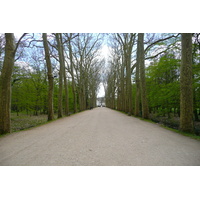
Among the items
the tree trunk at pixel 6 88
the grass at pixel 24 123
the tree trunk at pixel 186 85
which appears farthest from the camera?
the grass at pixel 24 123

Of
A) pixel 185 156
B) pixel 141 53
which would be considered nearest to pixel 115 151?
pixel 185 156

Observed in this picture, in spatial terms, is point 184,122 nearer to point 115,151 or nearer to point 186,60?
point 186,60

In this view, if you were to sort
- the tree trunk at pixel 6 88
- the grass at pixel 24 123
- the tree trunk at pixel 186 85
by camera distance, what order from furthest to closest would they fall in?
the grass at pixel 24 123, the tree trunk at pixel 6 88, the tree trunk at pixel 186 85

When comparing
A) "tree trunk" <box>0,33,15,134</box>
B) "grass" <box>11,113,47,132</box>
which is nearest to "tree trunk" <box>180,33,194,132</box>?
"tree trunk" <box>0,33,15,134</box>

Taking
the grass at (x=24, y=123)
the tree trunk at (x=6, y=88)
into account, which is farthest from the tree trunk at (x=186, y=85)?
the grass at (x=24, y=123)

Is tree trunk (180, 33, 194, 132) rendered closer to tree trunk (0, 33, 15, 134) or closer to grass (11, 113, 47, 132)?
tree trunk (0, 33, 15, 134)

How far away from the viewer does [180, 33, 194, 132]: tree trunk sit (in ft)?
15.8

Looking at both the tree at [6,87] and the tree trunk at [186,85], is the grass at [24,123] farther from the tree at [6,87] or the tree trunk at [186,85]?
the tree trunk at [186,85]

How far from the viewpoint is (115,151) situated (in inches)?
114

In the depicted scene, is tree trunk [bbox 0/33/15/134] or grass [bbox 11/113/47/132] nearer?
tree trunk [bbox 0/33/15/134]

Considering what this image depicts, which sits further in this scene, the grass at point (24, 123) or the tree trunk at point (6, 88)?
the grass at point (24, 123)

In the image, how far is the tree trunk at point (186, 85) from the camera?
482 centimetres

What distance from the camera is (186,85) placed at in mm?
4938

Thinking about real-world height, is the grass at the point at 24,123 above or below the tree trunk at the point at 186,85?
below
